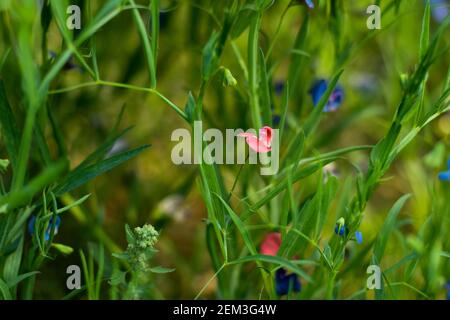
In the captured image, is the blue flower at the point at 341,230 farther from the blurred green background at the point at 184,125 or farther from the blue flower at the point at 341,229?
the blurred green background at the point at 184,125

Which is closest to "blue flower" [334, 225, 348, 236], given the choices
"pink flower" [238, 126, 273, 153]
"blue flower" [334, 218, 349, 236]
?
"blue flower" [334, 218, 349, 236]

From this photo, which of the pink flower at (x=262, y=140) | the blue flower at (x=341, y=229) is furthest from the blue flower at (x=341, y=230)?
the pink flower at (x=262, y=140)

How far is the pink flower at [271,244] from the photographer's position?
1.44m

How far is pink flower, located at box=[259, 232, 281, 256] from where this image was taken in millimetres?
1438

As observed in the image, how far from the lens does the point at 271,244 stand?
4.75 feet

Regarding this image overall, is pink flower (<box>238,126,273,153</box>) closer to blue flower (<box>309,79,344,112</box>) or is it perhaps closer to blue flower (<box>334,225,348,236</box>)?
blue flower (<box>334,225,348,236</box>)

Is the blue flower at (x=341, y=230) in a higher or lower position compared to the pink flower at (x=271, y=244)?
lower

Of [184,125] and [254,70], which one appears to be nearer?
[254,70]

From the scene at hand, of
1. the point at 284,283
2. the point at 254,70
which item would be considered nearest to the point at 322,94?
A: the point at 254,70

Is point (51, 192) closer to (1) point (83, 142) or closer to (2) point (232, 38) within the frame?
(2) point (232, 38)

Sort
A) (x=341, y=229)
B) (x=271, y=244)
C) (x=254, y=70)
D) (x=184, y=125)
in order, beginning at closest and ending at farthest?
(x=341, y=229) → (x=254, y=70) → (x=271, y=244) → (x=184, y=125)

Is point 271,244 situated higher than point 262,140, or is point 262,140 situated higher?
point 262,140

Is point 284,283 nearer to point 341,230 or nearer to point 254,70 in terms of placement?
point 341,230
